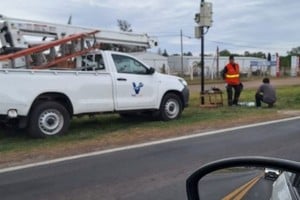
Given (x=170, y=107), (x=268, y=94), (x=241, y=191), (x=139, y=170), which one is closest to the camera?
(x=241, y=191)

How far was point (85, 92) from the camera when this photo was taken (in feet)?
39.2

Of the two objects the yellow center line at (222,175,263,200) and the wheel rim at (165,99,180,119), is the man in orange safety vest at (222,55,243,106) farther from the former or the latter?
the yellow center line at (222,175,263,200)

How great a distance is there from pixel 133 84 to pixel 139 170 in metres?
5.49

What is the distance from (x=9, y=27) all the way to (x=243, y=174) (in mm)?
11362

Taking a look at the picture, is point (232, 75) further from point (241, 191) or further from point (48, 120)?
point (241, 191)

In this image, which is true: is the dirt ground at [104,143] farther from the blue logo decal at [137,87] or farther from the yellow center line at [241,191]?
the yellow center line at [241,191]

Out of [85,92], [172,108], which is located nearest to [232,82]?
[172,108]

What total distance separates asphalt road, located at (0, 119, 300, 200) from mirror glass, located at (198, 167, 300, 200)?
11.4 ft

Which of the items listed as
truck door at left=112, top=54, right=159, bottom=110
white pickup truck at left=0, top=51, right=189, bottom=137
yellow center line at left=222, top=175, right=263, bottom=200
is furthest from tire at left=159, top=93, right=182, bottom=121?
yellow center line at left=222, top=175, right=263, bottom=200

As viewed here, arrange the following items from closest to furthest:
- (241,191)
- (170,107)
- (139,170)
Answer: (241,191)
(139,170)
(170,107)

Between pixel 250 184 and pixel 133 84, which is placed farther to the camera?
pixel 133 84

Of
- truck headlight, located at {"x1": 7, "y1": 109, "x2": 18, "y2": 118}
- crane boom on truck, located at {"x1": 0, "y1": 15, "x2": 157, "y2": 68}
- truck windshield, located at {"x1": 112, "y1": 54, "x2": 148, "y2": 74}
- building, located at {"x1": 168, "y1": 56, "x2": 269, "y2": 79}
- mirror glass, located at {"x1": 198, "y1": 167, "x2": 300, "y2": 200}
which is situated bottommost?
building, located at {"x1": 168, "y1": 56, "x2": 269, "y2": 79}

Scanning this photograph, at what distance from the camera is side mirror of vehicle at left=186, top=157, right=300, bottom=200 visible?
2.26m

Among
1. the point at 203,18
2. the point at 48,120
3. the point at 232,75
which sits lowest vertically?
the point at 48,120
